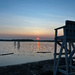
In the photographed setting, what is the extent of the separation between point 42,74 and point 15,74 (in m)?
3.25

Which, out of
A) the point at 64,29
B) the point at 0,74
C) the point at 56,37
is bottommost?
the point at 0,74

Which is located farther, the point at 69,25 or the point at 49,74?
the point at 49,74

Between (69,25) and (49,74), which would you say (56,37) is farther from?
(49,74)

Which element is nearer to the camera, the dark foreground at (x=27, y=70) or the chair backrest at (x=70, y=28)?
the chair backrest at (x=70, y=28)

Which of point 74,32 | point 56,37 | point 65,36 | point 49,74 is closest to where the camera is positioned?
point 65,36

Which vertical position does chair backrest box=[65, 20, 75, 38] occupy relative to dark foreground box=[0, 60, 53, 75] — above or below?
above

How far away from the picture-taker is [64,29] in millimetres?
6043

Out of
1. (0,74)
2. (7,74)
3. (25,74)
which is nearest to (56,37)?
(25,74)

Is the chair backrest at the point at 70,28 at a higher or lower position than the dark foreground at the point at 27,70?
higher

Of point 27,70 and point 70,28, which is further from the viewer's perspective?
point 27,70

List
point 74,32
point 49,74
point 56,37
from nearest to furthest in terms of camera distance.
A: point 74,32 < point 56,37 < point 49,74

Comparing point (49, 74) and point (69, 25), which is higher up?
point (69, 25)

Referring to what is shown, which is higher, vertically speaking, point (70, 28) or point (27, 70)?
point (70, 28)

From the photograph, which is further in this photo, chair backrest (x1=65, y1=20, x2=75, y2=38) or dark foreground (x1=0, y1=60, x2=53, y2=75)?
dark foreground (x1=0, y1=60, x2=53, y2=75)
